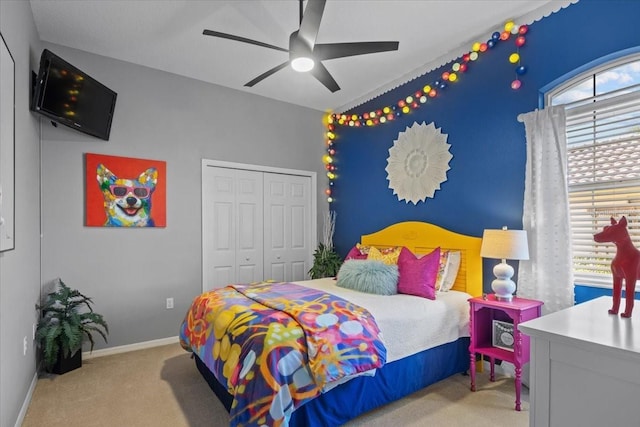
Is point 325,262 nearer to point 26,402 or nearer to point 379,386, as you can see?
point 379,386

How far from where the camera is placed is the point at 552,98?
282 centimetres

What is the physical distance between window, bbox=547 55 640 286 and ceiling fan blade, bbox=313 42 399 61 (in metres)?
1.45

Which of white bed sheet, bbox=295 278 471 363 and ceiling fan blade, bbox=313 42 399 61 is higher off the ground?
ceiling fan blade, bbox=313 42 399 61

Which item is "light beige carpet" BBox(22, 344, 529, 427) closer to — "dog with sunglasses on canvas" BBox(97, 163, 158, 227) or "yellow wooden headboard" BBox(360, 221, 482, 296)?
"yellow wooden headboard" BBox(360, 221, 482, 296)

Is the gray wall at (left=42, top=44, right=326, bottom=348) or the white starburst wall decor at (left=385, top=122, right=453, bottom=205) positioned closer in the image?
the gray wall at (left=42, top=44, right=326, bottom=348)

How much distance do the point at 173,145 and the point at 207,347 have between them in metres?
2.47

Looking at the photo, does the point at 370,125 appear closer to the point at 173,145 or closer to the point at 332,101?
the point at 332,101

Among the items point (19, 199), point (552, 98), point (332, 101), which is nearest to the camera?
point (19, 199)

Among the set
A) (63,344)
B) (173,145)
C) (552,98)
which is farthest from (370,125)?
(63,344)

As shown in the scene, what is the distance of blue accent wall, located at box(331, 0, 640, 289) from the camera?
2.48 metres

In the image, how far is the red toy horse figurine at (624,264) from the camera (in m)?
1.40

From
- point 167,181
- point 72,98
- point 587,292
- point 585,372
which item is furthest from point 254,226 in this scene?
point 585,372

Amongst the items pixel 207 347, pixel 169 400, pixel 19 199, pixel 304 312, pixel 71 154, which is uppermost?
pixel 71 154

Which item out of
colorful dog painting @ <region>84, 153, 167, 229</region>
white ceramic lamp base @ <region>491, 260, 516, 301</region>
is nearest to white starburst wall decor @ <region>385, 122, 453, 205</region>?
white ceramic lamp base @ <region>491, 260, 516, 301</region>
